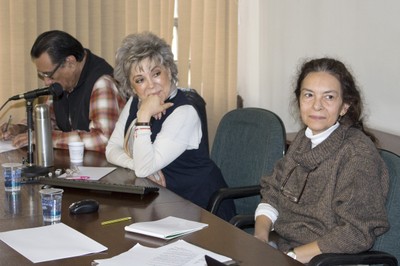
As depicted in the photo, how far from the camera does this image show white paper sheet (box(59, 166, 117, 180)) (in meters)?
2.43

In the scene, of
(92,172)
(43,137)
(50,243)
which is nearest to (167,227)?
(50,243)

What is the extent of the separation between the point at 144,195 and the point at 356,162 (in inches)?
28.3

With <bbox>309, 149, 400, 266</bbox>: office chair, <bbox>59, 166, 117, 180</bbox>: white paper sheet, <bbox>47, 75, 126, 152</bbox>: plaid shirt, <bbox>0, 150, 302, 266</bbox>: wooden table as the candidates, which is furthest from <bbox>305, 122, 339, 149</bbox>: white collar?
<bbox>47, 75, 126, 152</bbox>: plaid shirt

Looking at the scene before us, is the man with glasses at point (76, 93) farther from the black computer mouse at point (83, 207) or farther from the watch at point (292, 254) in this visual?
the watch at point (292, 254)

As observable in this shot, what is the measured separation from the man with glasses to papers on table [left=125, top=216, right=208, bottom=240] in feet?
4.28

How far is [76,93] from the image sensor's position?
335 centimetres

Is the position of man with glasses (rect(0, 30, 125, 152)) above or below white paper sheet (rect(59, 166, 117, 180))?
above

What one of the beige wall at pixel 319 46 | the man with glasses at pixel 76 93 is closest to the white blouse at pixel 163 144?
the man with glasses at pixel 76 93

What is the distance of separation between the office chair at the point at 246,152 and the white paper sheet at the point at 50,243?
857 mm

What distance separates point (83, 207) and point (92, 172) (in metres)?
0.57

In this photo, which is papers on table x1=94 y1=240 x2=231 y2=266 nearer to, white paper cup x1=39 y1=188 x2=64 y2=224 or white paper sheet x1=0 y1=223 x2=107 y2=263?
white paper sheet x1=0 y1=223 x2=107 y2=263

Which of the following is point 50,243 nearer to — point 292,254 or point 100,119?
point 292,254

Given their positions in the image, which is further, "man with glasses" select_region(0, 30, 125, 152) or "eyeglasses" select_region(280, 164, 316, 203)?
"man with glasses" select_region(0, 30, 125, 152)

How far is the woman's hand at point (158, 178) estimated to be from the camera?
8.59ft
